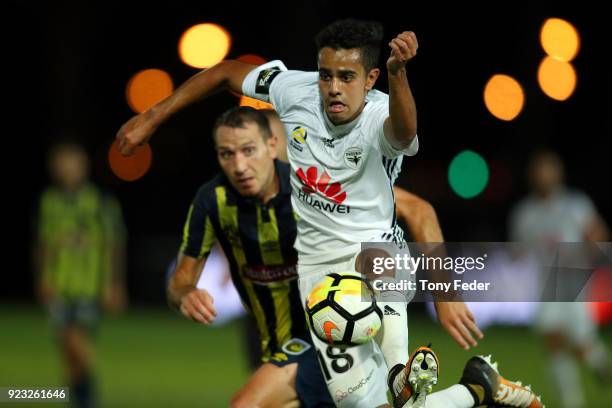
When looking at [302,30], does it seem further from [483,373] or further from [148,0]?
[148,0]

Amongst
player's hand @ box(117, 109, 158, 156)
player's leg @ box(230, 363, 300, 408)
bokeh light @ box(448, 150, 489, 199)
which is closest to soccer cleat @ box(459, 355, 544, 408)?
player's leg @ box(230, 363, 300, 408)

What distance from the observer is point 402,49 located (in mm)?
4484

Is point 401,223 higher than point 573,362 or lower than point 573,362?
higher

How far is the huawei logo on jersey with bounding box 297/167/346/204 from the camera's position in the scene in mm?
5262

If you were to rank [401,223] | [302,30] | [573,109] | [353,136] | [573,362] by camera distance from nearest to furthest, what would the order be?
[353,136] < [401,223] < [302,30] < [573,362] < [573,109]

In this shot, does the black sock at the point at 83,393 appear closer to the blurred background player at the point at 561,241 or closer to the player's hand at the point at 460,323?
the blurred background player at the point at 561,241

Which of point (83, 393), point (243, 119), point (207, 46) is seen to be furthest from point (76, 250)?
point (207, 46)

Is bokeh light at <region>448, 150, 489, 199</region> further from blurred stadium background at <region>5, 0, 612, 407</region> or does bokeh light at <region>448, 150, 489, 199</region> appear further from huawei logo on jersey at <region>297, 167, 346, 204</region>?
huawei logo on jersey at <region>297, 167, 346, 204</region>

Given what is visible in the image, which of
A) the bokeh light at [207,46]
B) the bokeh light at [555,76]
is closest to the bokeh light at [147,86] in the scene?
the bokeh light at [207,46]

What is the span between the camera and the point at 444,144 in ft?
60.0

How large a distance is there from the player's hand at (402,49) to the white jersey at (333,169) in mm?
519

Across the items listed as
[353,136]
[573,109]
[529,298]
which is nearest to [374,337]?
[353,136]

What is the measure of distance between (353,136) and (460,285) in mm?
969

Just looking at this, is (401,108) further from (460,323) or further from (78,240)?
(78,240)
